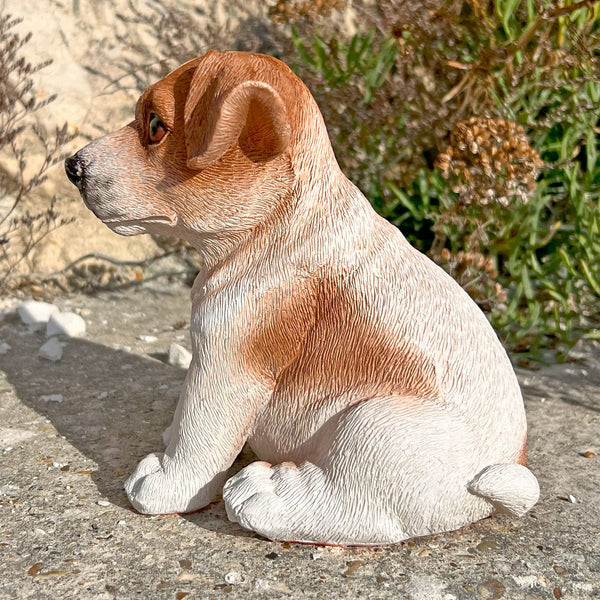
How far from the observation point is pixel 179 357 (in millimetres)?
3277

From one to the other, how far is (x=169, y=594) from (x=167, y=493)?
30 centimetres

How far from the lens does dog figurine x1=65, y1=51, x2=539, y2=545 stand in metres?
1.86

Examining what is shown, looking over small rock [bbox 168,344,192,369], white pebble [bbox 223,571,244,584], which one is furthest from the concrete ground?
small rock [bbox 168,344,192,369]

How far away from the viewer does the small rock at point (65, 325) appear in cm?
356

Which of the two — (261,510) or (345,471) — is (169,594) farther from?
(345,471)

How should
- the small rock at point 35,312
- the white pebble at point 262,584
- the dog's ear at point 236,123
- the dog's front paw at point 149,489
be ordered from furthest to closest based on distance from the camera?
the small rock at point 35,312 < the dog's front paw at point 149,489 < the white pebble at point 262,584 < the dog's ear at point 236,123

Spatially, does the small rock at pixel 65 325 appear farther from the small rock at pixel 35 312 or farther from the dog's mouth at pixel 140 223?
the dog's mouth at pixel 140 223

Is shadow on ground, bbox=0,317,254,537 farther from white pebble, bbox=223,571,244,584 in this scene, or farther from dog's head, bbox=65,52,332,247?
dog's head, bbox=65,52,332,247

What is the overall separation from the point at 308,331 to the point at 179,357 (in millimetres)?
1423

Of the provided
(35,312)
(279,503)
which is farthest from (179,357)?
(279,503)

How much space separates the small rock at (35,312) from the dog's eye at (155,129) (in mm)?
1982

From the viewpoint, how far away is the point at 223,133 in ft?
5.87

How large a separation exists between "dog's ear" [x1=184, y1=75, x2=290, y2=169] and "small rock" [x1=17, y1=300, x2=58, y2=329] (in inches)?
83.0

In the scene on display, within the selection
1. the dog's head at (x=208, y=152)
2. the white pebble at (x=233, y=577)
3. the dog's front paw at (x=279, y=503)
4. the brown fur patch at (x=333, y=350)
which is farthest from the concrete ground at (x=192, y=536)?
the dog's head at (x=208, y=152)
